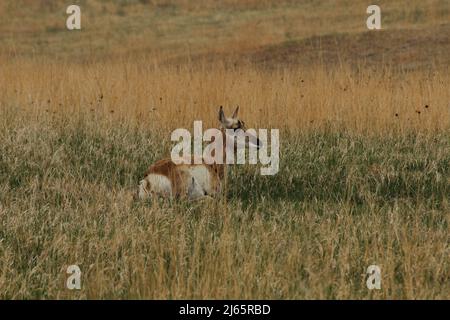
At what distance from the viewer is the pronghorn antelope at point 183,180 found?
893 cm

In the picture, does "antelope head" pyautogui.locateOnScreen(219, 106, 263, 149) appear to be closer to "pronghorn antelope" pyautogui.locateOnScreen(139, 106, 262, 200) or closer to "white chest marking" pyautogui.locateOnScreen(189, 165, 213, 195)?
"pronghorn antelope" pyautogui.locateOnScreen(139, 106, 262, 200)

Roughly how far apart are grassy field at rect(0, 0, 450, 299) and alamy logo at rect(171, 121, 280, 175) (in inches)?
8.0

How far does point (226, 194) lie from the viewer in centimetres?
913

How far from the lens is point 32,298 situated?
6266 mm

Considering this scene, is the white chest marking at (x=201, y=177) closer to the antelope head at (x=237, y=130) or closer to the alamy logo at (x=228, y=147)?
the alamy logo at (x=228, y=147)

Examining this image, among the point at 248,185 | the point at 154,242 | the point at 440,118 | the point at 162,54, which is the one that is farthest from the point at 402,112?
the point at 162,54

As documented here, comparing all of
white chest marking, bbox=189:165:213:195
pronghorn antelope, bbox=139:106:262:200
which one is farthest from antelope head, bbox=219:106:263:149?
white chest marking, bbox=189:165:213:195

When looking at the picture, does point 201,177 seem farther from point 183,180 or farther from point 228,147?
point 228,147

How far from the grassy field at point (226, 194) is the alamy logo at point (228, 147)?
0.20 meters

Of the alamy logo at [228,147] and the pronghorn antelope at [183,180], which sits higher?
the alamy logo at [228,147]

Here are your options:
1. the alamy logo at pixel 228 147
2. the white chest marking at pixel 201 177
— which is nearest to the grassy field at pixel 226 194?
the alamy logo at pixel 228 147

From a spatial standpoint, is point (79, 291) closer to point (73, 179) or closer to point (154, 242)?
point (154, 242)

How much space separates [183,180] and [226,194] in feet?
1.66

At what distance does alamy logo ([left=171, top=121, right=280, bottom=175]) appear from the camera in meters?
9.43
